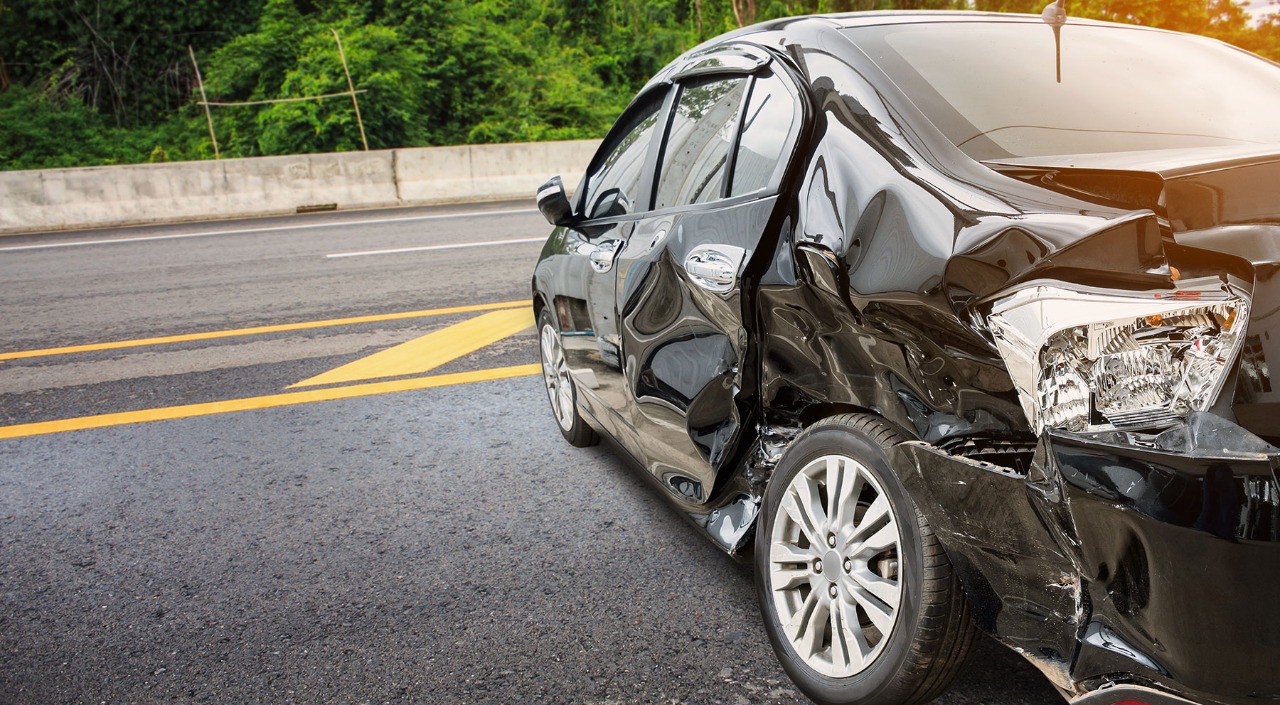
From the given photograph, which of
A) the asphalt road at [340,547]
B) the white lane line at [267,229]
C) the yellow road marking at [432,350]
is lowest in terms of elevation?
the white lane line at [267,229]

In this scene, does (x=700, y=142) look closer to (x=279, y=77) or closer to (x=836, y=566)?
(x=836, y=566)

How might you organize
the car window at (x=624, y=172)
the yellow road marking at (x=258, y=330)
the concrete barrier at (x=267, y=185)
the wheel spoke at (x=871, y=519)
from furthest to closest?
the concrete barrier at (x=267, y=185)
the yellow road marking at (x=258, y=330)
the car window at (x=624, y=172)
the wheel spoke at (x=871, y=519)

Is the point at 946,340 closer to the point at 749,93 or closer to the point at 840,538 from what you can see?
the point at 840,538

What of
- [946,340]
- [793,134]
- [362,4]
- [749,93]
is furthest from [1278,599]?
[362,4]

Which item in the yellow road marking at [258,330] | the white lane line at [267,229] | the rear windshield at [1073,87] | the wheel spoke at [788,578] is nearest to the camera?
the rear windshield at [1073,87]

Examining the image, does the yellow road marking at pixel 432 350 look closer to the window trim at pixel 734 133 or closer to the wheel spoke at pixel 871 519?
the window trim at pixel 734 133

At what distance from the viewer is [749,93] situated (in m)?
2.72

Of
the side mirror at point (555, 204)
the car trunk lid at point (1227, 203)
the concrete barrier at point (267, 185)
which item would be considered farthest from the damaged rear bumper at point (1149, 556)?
the concrete barrier at point (267, 185)

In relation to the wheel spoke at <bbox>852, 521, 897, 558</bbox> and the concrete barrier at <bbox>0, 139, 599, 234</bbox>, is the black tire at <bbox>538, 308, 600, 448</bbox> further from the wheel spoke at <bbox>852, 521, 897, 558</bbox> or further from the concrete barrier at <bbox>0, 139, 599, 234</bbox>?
the concrete barrier at <bbox>0, 139, 599, 234</bbox>

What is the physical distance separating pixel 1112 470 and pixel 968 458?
296 mm

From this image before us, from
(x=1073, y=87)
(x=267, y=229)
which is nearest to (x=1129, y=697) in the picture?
(x=1073, y=87)

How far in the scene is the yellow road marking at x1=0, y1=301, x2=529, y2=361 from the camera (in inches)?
256

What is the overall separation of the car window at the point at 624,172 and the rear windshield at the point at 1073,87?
1.03 m

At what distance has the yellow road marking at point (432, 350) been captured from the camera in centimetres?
556
